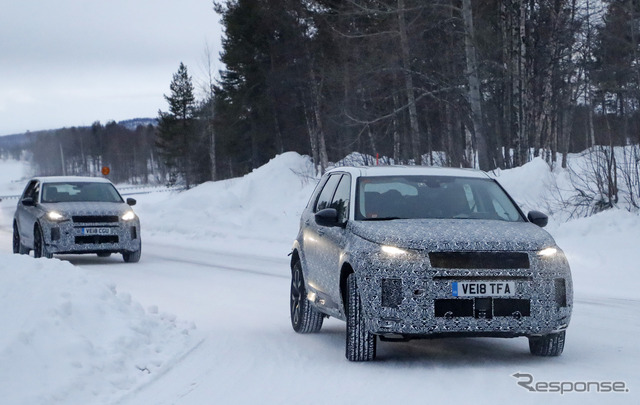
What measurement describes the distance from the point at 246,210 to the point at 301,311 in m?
23.9

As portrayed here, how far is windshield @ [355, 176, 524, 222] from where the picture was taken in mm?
8781

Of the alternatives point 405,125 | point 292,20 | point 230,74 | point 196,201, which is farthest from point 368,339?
point 230,74

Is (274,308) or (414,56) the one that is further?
(414,56)

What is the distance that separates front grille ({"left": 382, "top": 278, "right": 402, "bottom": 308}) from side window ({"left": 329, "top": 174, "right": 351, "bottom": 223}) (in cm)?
127

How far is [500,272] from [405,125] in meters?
32.5

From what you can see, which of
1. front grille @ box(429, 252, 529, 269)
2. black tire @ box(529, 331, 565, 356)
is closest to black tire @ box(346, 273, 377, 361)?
front grille @ box(429, 252, 529, 269)

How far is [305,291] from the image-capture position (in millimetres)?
10031

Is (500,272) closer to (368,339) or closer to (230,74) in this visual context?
(368,339)

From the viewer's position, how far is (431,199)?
899cm

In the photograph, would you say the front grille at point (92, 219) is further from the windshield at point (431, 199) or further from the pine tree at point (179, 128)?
the pine tree at point (179, 128)

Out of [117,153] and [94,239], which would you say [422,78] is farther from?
[117,153]

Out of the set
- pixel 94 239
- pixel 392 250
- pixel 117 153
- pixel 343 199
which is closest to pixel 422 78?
pixel 94 239
